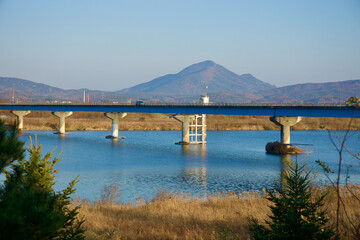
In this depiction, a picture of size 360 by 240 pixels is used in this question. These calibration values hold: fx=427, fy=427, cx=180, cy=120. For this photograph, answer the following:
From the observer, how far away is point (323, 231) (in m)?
9.91

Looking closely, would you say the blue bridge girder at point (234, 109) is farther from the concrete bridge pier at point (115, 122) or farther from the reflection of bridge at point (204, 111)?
the concrete bridge pier at point (115, 122)

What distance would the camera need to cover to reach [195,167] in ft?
172

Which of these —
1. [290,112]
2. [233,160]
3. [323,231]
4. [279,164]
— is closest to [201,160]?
[233,160]

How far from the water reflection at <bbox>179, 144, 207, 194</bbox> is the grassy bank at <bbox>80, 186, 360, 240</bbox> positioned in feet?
53.0

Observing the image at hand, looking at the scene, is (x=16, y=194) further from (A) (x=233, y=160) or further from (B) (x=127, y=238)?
(A) (x=233, y=160)

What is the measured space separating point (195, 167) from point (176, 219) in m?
36.0

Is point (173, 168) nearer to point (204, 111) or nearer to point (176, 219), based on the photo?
point (204, 111)

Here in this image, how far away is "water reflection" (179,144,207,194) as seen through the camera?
41.3 meters

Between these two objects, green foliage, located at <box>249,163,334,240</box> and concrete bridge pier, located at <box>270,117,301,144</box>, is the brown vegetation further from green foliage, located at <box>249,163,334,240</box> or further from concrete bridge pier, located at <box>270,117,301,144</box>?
green foliage, located at <box>249,163,334,240</box>

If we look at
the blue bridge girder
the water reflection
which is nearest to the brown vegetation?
the blue bridge girder

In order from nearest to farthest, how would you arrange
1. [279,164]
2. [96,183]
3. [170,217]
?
[170,217] → [96,183] → [279,164]

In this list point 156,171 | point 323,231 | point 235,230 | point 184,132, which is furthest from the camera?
point 184,132

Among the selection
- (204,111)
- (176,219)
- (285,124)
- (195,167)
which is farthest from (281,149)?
(176,219)

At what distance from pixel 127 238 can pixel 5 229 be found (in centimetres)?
814
